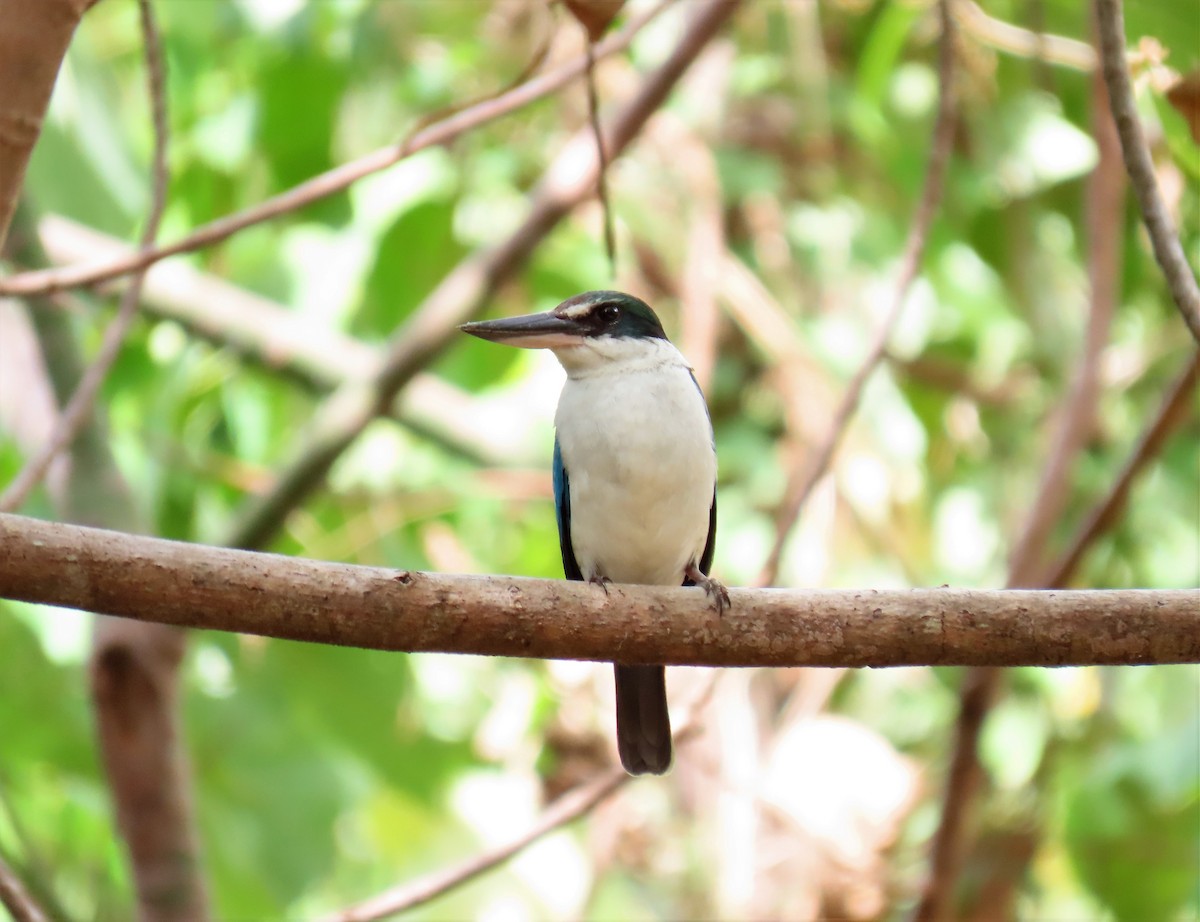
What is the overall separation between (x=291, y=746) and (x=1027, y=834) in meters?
2.32

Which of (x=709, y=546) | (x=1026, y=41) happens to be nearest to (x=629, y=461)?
(x=709, y=546)

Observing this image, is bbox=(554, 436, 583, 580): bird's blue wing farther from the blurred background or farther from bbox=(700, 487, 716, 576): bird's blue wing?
the blurred background

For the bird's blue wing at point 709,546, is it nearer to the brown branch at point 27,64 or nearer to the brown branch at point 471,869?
the brown branch at point 471,869

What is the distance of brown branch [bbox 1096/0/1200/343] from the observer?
2.23m

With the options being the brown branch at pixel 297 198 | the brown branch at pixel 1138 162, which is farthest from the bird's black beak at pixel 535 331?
the brown branch at pixel 1138 162

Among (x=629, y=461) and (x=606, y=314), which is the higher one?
(x=606, y=314)

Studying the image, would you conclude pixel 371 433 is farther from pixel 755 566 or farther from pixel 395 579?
pixel 395 579

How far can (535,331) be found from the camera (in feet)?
11.1

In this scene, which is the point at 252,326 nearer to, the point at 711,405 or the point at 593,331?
the point at 593,331

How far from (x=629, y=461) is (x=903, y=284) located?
783mm

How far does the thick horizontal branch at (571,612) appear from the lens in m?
1.89

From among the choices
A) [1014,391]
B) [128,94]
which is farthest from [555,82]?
[128,94]

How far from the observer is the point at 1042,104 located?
4.69 m

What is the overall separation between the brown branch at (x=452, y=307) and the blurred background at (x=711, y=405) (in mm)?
143
